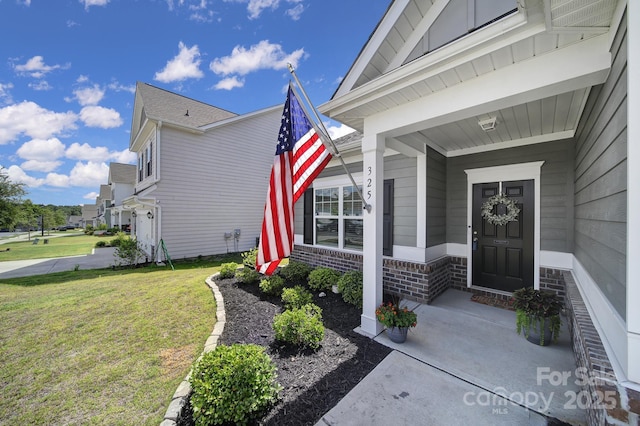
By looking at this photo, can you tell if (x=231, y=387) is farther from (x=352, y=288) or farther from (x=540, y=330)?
(x=540, y=330)

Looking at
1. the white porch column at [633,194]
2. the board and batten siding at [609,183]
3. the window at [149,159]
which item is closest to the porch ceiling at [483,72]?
the board and batten siding at [609,183]

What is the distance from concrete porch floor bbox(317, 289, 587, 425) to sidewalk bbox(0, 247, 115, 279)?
34.0 ft

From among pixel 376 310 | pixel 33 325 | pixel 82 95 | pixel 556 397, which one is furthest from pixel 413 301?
pixel 82 95

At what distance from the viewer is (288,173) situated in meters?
3.10

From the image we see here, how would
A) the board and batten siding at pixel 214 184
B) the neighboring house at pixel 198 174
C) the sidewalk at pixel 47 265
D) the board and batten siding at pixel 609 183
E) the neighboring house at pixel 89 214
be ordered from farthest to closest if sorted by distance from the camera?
1. the neighboring house at pixel 89 214
2. the board and batten siding at pixel 214 184
3. the neighboring house at pixel 198 174
4. the sidewalk at pixel 47 265
5. the board and batten siding at pixel 609 183

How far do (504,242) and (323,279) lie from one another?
12.0 feet

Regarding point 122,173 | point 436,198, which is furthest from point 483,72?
point 122,173

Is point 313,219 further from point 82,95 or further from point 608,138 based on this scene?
point 82,95

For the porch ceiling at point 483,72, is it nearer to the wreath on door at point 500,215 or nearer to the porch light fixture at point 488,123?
the porch light fixture at point 488,123

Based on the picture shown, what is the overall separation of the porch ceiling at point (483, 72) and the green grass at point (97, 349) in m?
3.94

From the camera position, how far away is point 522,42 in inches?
79.2

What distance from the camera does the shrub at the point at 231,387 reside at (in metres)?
1.90

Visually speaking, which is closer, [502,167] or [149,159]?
[502,167]

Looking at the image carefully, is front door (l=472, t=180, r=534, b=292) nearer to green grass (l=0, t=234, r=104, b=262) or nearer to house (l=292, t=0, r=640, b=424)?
house (l=292, t=0, r=640, b=424)
